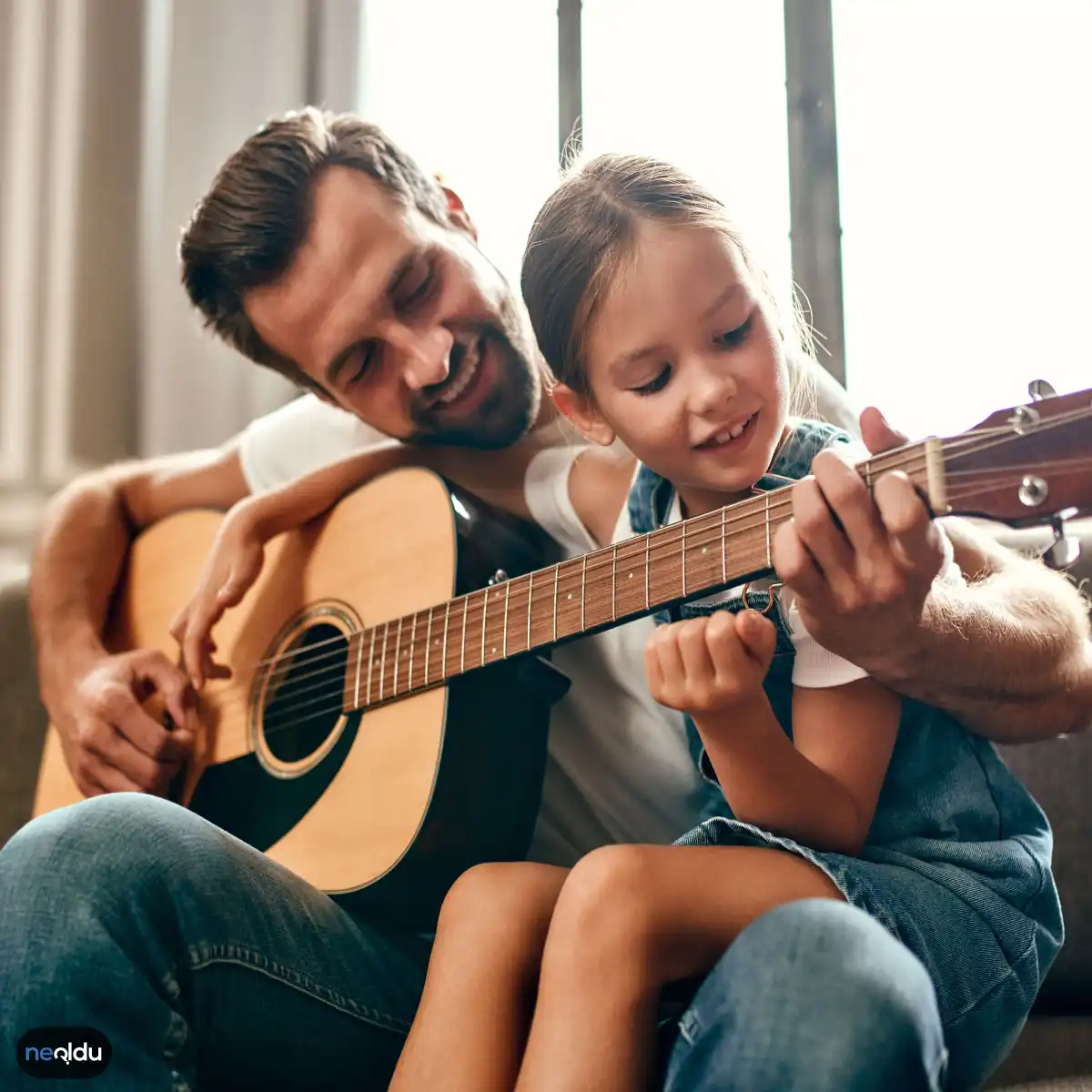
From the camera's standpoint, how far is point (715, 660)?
2.25 feet

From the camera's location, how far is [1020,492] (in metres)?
0.62

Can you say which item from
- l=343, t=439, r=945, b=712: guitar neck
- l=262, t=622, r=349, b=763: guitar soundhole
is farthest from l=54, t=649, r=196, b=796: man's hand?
l=343, t=439, r=945, b=712: guitar neck

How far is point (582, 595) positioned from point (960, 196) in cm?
122

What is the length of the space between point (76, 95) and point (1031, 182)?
61.3 inches

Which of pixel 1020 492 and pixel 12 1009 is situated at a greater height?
pixel 1020 492

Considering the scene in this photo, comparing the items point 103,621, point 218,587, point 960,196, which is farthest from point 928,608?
point 960,196

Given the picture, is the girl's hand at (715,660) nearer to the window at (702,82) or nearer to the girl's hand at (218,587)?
the girl's hand at (218,587)

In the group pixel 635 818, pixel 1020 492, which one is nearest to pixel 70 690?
pixel 635 818

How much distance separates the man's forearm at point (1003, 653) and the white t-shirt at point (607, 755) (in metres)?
0.30

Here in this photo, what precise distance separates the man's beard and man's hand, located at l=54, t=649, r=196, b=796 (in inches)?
14.3

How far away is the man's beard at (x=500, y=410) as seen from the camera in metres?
1.15

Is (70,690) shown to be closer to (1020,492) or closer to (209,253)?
(209,253)

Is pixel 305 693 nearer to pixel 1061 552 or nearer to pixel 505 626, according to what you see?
pixel 505 626

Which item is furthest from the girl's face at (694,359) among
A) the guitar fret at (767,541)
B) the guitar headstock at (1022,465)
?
the guitar headstock at (1022,465)
